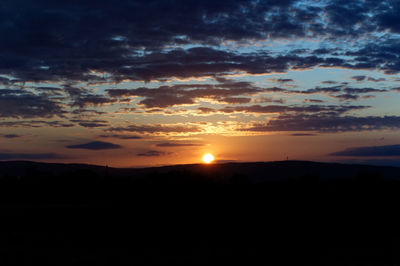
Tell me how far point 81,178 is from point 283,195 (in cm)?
4044

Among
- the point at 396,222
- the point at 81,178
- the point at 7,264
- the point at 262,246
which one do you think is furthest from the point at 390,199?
the point at 81,178

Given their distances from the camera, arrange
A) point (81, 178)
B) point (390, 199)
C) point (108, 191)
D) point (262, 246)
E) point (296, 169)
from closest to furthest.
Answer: point (262, 246)
point (390, 199)
point (108, 191)
point (81, 178)
point (296, 169)

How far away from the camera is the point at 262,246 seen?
817 inches

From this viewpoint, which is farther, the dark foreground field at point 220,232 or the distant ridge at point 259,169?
the distant ridge at point 259,169

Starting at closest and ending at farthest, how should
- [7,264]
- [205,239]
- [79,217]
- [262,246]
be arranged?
1. [7,264]
2. [262,246]
3. [205,239]
4. [79,217]

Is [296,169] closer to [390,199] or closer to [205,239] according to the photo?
[390,199]

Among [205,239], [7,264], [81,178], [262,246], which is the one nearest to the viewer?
[7,264]

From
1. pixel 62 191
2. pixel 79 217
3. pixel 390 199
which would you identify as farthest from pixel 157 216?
pixel 62 191

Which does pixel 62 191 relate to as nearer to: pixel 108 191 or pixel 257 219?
pixel 108 191

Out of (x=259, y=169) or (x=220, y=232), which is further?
(x=259, y=169)

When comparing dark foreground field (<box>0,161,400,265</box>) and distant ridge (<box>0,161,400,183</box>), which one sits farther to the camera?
distant ridge (<box>0,161,400,183</box>)

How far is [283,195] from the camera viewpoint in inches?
1486

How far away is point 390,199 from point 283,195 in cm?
823

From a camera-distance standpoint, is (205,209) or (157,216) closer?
(157,216)
